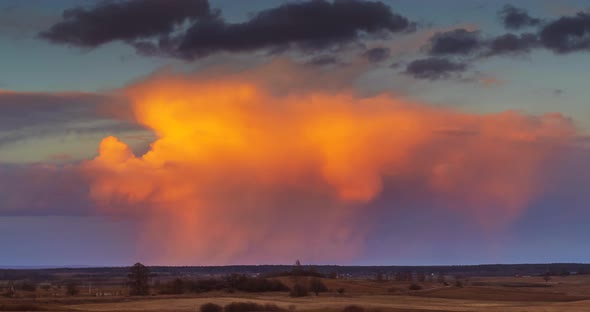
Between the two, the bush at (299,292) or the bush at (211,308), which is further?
the bush at (299,292)

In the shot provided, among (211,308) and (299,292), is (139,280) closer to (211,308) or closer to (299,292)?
(299,292)

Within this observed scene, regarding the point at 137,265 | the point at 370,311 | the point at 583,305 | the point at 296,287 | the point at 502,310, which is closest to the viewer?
the point at 370,311

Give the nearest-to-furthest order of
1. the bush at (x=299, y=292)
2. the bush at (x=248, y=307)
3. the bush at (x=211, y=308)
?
the bush at (x=211, y=308), the bush at (x=248, y=307), the bush at (x=299, y=292)

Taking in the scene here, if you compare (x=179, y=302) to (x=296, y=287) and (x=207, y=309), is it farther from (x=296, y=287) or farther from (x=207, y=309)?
(x=296, y=287)

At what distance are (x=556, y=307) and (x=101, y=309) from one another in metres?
64.7

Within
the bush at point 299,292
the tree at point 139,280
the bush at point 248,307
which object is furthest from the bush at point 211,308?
the tree at point 139,280

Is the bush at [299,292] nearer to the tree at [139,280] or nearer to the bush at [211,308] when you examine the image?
the tree at [139,280]

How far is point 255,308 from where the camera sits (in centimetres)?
12456

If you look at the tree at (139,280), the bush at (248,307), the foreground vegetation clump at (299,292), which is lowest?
the bush at (248,307)

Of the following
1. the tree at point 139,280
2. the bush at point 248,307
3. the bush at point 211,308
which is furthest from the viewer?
the tree at point 139,280

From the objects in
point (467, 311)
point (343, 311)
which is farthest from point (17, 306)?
point (467, 311)

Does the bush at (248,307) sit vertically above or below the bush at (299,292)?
below

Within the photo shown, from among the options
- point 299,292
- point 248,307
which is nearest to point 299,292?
point 299,292

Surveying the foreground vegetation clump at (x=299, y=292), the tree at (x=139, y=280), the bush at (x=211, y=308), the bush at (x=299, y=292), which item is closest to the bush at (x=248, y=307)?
the bush at (x=211, y=308)
